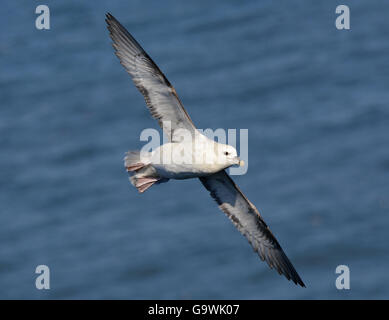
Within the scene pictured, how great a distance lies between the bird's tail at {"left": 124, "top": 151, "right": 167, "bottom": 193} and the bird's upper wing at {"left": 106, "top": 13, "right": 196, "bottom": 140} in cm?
61

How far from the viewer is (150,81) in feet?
51.1

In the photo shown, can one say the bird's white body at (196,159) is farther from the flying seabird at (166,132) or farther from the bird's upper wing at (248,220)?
the bird's upper wing at (248,220)

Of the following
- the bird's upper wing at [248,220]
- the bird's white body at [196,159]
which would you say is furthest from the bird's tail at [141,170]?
the bird's upper wing at [248,220]

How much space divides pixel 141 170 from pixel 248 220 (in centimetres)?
248

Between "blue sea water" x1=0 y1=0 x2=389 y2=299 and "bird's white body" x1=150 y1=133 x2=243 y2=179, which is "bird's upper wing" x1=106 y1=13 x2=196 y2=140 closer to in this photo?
"bird's white body" x1=150 y1=133 x2=243 y2=179

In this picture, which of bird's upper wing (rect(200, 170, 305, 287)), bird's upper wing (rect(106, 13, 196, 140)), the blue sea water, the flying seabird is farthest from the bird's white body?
the blue sea water

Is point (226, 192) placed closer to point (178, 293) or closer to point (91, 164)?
point (178, 293)

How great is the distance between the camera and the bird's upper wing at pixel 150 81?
15.4 m

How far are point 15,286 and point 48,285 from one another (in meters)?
1.88

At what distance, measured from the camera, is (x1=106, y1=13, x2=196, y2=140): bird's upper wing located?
15445 mm

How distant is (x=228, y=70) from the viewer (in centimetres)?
6988

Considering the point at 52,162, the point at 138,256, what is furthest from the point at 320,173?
the point at 52,162

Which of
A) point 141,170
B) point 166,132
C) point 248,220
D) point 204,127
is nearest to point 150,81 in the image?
point 166,132

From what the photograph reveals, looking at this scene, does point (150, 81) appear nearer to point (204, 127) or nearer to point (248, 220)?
point (248, 220)
